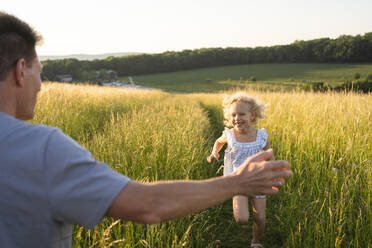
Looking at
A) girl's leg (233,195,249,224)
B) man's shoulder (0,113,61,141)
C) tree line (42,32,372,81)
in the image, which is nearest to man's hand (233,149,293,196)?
man's shoulder (0,113,61,141)

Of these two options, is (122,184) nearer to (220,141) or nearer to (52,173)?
(52,173)

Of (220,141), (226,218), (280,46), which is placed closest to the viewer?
(220,141)

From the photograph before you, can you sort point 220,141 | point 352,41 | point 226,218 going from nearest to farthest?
point 220,141 < point 226,218 < point 352,41

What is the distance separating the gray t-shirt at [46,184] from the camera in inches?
35.2

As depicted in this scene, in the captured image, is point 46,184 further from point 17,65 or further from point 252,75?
point 252,75

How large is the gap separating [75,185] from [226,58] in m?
94.2

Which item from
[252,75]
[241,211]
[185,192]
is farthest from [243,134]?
[252,75]

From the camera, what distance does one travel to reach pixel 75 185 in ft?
2.91

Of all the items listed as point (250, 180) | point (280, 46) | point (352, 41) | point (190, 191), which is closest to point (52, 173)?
point (190, 191)

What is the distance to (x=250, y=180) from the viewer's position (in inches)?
46.8

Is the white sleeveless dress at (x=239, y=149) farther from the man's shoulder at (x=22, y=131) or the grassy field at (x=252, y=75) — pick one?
the grassy field at (x=252, y=75)

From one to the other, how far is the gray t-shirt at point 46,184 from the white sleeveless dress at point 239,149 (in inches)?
91.2

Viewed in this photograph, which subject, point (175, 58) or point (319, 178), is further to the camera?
point (175, 58)

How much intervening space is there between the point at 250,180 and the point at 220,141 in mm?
2161
